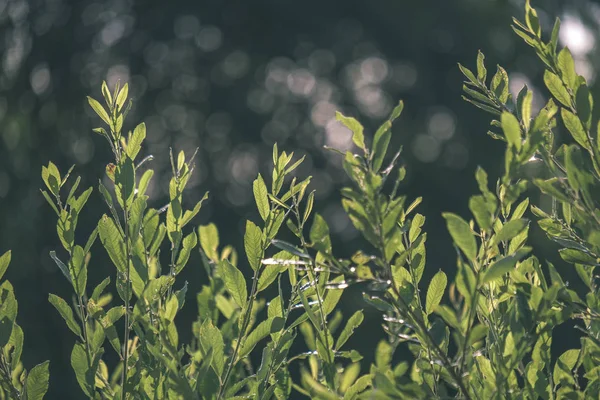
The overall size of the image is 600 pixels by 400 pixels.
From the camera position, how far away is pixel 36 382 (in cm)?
105

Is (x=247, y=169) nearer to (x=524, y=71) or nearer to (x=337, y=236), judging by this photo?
(x=337, y=236)

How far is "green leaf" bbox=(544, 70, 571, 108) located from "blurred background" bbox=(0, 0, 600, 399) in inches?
Answer: 282

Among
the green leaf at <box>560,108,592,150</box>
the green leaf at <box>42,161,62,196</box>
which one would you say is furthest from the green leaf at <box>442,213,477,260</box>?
the green leaf at <box>42,161,62,196</box>

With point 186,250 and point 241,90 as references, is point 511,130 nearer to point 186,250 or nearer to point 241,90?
point 186,250

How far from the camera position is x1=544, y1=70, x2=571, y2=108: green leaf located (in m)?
0.94

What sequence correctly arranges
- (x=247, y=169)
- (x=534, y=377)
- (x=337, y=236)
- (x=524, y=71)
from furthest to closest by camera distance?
(x=524, y=71) → (x=247, y=169) → (x=337, y=236) → (x=534, y=377)

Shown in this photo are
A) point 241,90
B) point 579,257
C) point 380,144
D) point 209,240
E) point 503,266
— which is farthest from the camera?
point 241,90

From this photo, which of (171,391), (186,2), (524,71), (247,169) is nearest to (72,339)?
(247,169)

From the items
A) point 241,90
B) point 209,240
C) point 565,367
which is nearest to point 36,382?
point 209,240

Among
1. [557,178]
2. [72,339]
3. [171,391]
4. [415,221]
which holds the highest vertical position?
[557,178]

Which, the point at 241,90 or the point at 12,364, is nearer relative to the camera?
the point at 12,364

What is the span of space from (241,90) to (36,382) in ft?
26.9

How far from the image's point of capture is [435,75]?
9.30 metres

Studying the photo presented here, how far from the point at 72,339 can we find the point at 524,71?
5.56m
